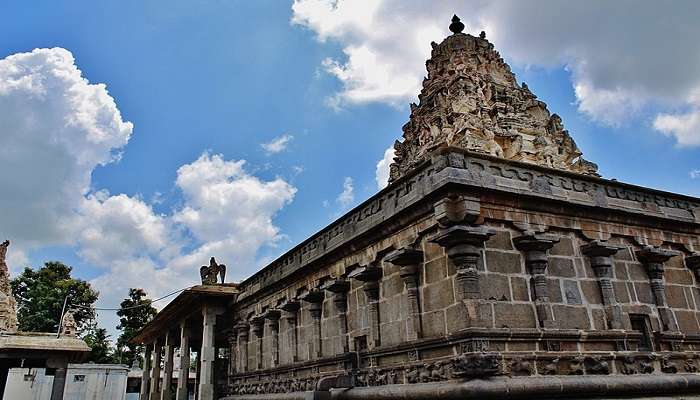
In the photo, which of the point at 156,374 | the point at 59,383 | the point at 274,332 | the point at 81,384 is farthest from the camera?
the point at 81,384

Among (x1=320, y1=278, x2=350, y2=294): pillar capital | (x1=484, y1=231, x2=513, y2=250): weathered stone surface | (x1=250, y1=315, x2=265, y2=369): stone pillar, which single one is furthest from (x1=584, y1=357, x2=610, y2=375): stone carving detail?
(x1=250, y1=315, x2=265, y2=369): stone pillar

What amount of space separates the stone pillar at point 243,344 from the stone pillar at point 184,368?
9.40 ft

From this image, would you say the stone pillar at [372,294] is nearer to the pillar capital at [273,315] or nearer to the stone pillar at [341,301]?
the stone pillar at [341,301]

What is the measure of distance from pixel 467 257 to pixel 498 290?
735 millimetres

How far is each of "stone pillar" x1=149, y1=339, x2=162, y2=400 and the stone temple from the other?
13.2 metres

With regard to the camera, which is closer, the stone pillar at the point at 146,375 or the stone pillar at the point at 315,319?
the stone pillar at the point at 315,319

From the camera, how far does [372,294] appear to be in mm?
9602

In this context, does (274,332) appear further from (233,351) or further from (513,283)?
(513,283)

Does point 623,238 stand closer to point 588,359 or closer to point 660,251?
point 660,251

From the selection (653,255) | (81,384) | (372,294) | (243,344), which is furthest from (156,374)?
(653,255)

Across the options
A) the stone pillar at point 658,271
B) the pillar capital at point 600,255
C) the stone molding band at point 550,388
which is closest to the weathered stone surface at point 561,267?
the pillar capital at point 600,255

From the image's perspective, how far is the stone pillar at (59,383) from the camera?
17.0m

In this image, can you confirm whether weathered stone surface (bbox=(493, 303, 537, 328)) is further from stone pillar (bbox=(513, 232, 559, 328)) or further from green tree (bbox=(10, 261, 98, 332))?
green tree (bbox=(10, 261, 98, 332))

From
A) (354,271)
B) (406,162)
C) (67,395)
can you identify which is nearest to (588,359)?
(354,271)
